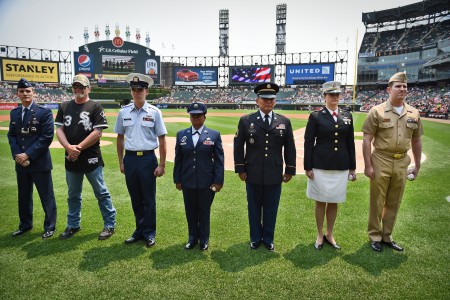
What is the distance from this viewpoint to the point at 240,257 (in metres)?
4.05

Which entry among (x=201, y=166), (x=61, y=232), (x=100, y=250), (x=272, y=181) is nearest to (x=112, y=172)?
(x=61, y=232)

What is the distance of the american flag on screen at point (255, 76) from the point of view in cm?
6738

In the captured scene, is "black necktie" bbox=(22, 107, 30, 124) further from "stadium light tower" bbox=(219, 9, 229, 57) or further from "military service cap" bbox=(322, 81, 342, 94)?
"stadium light tower" bbox=(219, 9, 229, 57)

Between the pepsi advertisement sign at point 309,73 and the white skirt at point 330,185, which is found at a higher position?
the pepsi advertisement sign at point 309,73

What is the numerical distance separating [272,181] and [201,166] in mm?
1028

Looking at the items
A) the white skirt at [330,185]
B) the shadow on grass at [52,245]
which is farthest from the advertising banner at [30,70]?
the white skirt at [330,185]

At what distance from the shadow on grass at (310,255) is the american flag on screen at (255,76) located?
65.0 meters

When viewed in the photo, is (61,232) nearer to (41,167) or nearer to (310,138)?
(41,167)

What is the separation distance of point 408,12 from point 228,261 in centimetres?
7116

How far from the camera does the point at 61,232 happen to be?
4801 mm

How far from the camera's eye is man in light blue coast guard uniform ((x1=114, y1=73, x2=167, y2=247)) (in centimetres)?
439

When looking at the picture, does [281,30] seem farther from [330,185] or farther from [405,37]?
[330,185]

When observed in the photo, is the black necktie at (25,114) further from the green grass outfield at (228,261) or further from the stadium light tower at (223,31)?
the stadium light tower at (223,31)

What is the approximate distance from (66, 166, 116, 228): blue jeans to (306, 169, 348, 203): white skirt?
126 inches
